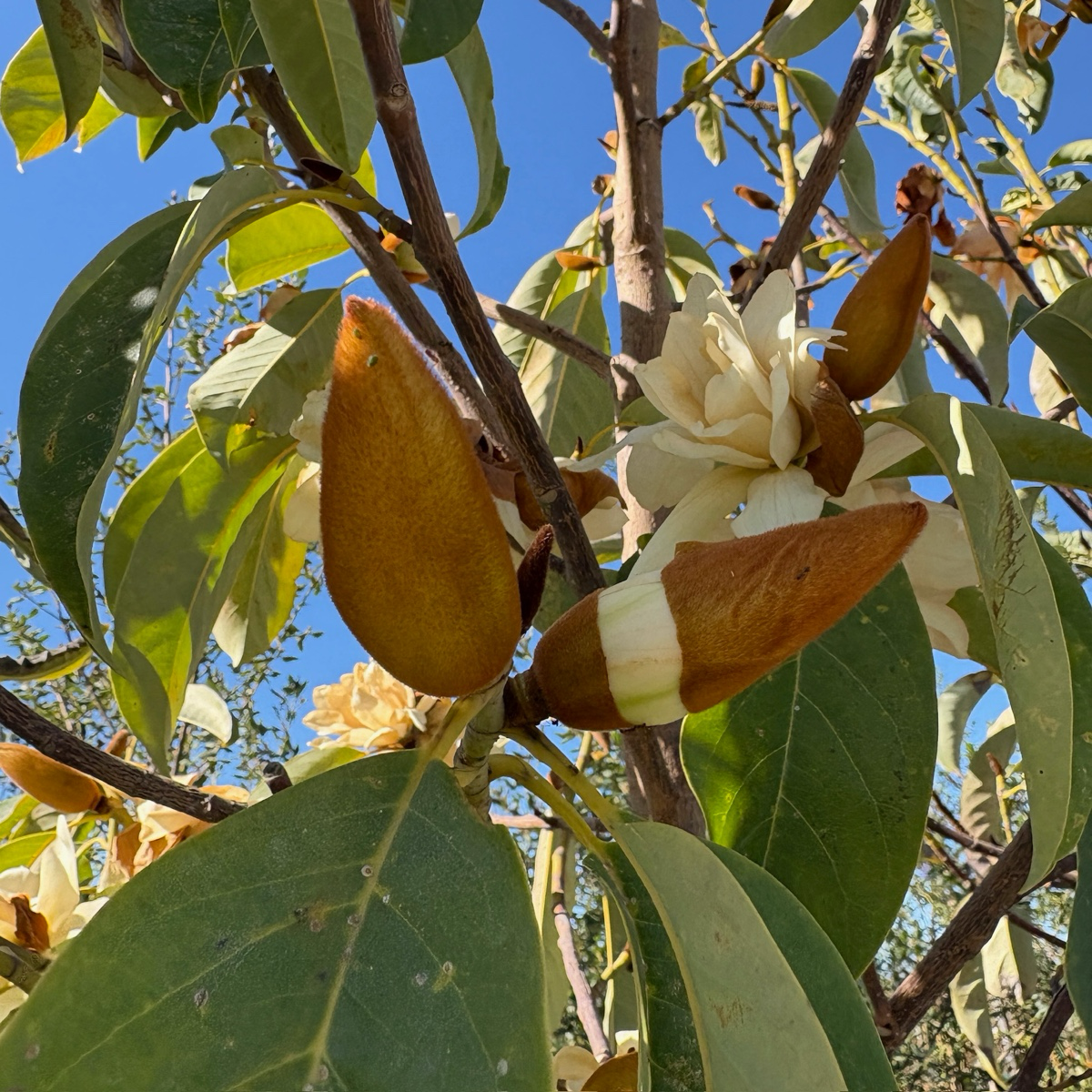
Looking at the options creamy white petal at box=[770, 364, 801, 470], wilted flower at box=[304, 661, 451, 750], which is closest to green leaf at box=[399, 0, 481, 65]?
creamy white petal at box=[770, 364, 801, 470]

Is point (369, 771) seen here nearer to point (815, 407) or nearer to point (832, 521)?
point (832, 521)

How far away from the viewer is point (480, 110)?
0.72 m

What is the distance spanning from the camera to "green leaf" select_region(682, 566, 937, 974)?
0.50 metres

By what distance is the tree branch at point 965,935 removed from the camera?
0.66 meters

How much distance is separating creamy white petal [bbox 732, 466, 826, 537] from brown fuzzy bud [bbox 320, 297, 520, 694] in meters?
0.19

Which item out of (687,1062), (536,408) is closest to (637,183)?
(536,408)

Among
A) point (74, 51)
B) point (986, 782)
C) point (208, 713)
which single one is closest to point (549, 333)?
point (74, 51)

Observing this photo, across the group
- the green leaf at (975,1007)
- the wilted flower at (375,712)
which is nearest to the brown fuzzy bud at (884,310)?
the wilted flower at (375,712)

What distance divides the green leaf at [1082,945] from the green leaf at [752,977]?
18 centimetres

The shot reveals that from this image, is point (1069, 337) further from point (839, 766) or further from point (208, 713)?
point (208, 713)

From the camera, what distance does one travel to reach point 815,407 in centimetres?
54

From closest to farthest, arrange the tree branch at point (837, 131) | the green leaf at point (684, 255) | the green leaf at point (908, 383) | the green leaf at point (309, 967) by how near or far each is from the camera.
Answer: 1. the green leaf at point (309, 967)
2. the tree branch at point (837, 131)
3. the green leaf at point (908, 383)
4. the green leaf at point (684, 255)

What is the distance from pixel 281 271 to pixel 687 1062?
75cm

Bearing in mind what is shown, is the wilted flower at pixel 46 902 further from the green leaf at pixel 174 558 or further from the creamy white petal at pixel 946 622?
the creamy white petal at pixel 946 622
